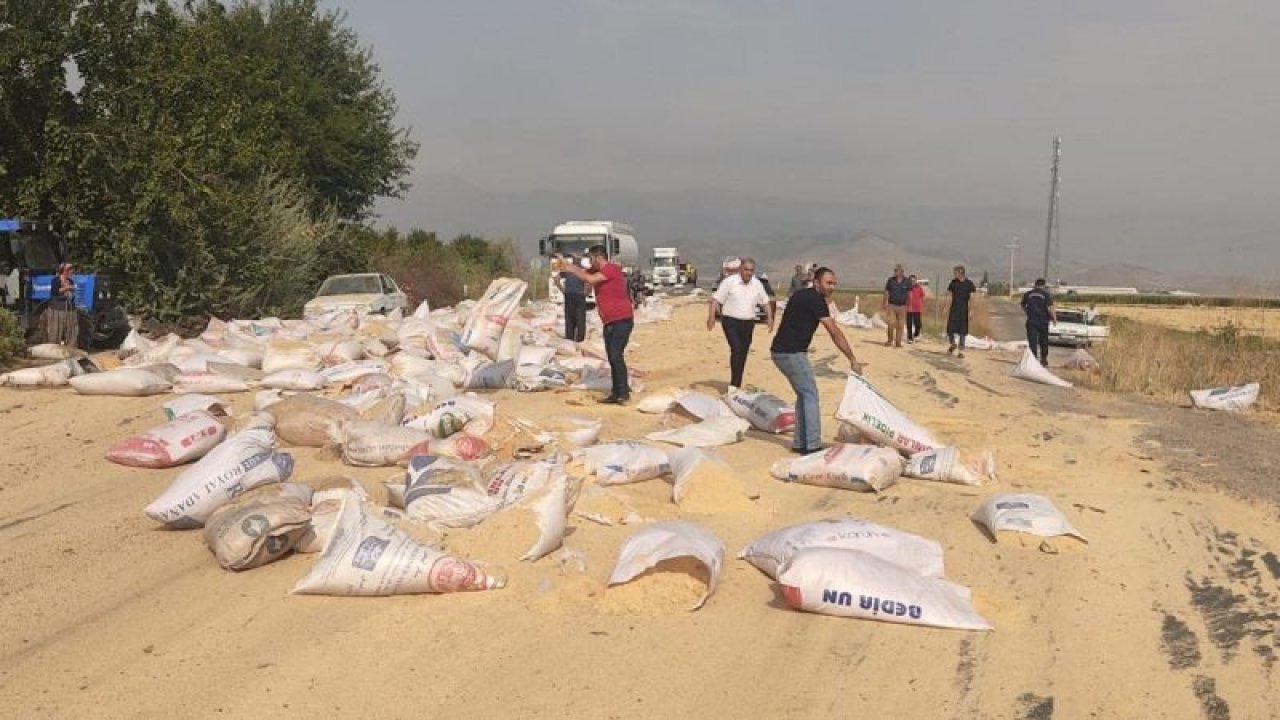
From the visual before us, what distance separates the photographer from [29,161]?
15.3 meters

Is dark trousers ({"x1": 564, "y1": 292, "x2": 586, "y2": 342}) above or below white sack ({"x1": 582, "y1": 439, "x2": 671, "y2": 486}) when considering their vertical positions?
above

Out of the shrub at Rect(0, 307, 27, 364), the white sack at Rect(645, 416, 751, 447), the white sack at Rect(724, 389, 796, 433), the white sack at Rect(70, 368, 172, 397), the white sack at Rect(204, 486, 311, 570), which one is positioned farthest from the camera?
the shrub at Rect(0, 307, 27, 364)

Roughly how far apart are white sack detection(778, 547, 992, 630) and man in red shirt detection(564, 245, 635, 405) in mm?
4792

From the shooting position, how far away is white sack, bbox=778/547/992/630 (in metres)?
4.07

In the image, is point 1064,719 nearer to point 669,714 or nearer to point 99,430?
point 669,714

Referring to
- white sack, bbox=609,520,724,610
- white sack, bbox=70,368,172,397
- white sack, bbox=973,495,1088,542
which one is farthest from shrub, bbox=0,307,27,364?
white sack, bbox=973,495,1088,542

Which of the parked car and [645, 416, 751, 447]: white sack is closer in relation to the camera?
[645, 416, 751, 447]: white sack

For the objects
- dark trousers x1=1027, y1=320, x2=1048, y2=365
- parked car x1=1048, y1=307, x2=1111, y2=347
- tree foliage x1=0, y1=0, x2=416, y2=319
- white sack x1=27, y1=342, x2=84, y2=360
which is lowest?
parked car x1=1048, y1=307, x2=1111, y2=347

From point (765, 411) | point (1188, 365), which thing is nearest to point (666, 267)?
point (1188, 365)

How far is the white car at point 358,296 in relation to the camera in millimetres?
16156

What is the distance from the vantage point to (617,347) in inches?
349

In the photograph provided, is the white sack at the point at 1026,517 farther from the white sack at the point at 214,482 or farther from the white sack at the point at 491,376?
the white sack at the point at 491,376

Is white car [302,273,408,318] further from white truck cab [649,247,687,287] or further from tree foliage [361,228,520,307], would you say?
white truck cab [649,247,687,287]

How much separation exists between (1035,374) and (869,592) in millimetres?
10029
